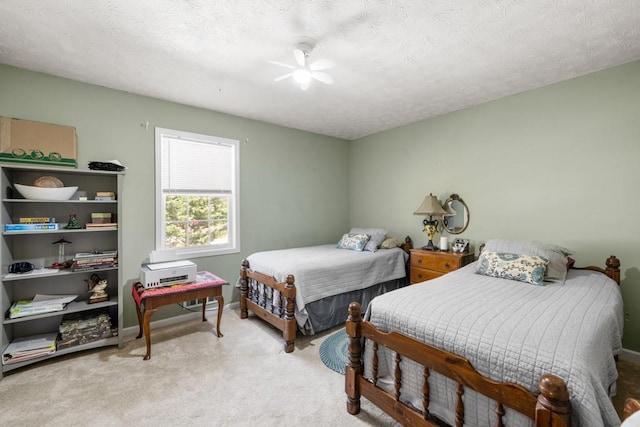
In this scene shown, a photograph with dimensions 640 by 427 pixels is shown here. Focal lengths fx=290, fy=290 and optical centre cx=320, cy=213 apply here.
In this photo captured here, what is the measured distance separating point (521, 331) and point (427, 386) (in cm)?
53

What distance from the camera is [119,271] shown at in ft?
8.72

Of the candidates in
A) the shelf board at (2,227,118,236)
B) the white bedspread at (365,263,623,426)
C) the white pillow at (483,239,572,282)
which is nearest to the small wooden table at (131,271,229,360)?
the shelf board at (2,227,118,236)

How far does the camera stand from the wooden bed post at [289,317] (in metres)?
2.64

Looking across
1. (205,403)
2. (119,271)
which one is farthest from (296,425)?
(119,271)

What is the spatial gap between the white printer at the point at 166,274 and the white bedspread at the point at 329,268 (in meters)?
0.72

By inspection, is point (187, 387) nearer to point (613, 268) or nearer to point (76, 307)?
point (76, 307)

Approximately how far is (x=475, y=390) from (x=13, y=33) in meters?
3.57

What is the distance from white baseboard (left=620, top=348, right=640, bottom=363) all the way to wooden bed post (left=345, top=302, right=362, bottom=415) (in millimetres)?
2532

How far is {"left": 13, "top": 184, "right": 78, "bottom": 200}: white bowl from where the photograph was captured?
2.34m

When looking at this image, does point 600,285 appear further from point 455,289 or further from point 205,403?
point 205,403

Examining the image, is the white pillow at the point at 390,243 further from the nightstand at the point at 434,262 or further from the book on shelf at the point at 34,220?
the book on shelf at the point at 34,220

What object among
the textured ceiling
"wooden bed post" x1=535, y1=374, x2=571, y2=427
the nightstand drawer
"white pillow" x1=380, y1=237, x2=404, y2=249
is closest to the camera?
"wooden bed post" x1=535, y1=374, x2=571, y2=427

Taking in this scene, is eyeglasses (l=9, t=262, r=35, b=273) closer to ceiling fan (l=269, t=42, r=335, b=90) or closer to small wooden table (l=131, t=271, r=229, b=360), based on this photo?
small wooden table (l=131, t=271, r=229, b=360)

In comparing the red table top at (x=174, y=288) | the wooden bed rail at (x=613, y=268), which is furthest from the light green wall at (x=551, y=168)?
the red table top at (x=174, y=288)
